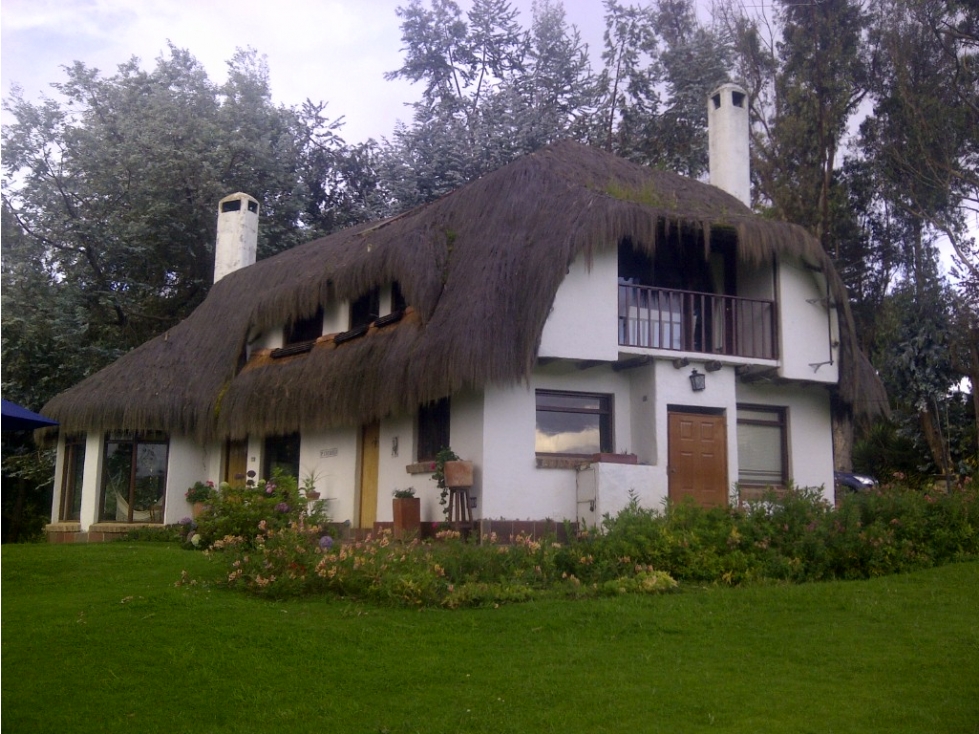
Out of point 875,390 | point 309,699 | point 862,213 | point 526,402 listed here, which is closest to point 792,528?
point 526,402

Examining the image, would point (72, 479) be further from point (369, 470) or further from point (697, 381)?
point (697, 381)

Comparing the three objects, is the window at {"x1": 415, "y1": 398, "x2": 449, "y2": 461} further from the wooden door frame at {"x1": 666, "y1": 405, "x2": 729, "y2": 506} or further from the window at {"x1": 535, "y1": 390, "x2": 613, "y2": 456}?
the wooden door frame at {"x1": 666, "y1": 405, "x2": 729, "y2": 506}

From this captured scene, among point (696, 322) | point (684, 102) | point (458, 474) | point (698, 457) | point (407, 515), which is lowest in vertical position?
A: point (407, 515)

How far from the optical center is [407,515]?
548 inches

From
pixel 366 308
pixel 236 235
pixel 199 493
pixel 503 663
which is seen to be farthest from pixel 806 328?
pixel 236 235

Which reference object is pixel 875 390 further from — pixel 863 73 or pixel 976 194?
pixel 863 73

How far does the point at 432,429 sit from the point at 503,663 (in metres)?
7.42

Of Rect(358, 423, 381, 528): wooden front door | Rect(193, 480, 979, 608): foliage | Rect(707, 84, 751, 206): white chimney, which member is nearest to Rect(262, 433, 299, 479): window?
Rect(358, 423, 381, 528): wooden front door

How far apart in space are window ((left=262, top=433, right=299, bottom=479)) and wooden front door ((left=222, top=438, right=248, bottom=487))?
556 mm

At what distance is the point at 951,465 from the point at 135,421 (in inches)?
672

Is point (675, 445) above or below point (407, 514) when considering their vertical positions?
above

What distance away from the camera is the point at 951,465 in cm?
2275

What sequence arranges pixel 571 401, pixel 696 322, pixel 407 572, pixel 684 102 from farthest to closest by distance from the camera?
pixel 684 102 → pixel 696 322 → pixel 571 401 → pixel 407 572

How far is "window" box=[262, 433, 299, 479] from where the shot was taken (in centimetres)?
1764
